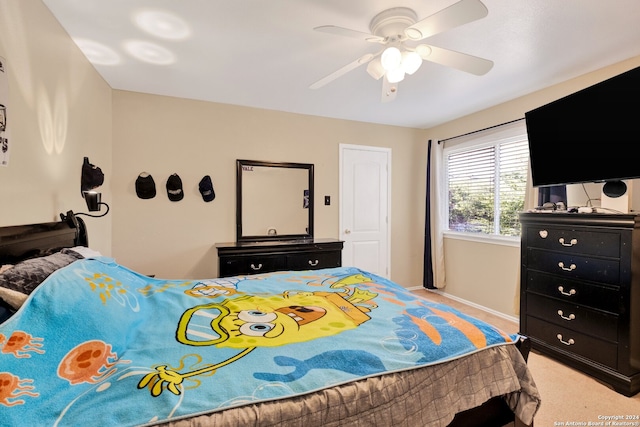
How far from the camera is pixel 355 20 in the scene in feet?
6.43

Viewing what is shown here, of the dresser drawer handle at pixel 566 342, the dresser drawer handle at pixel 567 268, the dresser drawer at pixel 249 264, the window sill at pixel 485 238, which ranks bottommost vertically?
the dresser drawer handle at pixel 566 342

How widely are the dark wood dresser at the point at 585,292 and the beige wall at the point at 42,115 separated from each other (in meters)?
3.56

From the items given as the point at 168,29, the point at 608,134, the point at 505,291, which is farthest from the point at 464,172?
the point at 168,29

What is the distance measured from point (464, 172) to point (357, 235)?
1.65 m

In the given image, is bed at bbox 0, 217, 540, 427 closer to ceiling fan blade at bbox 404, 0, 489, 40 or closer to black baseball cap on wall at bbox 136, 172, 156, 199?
ceiling fan blade at bbox 404, 0, 489, 40

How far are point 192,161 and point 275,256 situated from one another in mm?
1395

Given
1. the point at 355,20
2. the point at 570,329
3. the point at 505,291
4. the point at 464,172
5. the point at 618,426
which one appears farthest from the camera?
the point at 464,172

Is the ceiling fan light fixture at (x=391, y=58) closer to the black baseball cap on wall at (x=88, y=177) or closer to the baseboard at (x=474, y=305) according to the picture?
the black baseball cap on wall at (x=88, y=177)

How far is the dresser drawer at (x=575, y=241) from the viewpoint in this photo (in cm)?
218

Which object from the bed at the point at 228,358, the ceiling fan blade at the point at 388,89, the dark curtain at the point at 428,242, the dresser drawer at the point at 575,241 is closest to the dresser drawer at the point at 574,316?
the dresser drawer at the point at 575,241

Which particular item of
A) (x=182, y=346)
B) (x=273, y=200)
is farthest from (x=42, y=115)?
(x=273, y=200)

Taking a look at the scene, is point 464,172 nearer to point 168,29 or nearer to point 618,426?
point 618,426

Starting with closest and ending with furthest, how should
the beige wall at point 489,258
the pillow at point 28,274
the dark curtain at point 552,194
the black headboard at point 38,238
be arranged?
the pillow at point 28,274 < the black headboard at point 38,238 < the dark curtain at point 552,194 < the beige wall at point 489,258

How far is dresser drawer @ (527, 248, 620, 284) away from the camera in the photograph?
2176 millimetres
